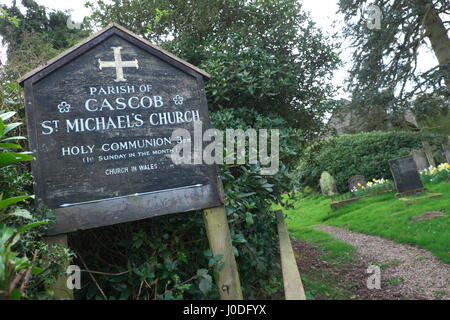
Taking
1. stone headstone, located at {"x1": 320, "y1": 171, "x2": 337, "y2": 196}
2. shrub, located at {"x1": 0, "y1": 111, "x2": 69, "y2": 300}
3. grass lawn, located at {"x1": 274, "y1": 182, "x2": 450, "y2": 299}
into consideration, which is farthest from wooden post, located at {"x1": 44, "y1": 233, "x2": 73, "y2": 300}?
stone headstone, located at {"x1": 320, "y1": 171, "x2": 337, "y2": 196}

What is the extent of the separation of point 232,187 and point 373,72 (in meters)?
9.64

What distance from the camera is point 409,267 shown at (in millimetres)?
4324

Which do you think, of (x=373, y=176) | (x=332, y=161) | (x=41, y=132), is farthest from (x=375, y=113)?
(x=41, y=132)

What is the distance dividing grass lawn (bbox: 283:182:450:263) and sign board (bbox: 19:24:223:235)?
133 inches

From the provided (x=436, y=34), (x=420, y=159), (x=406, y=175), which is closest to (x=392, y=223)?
(x=406, y=175)

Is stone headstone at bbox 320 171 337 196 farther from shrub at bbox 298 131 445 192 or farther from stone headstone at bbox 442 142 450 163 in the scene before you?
stone headstone at bbox 442 142 450 163

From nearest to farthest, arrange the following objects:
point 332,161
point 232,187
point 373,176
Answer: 1. point 232,187
2. point 373,176
3. point 332,161

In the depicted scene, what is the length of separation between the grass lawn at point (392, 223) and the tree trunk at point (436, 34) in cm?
413

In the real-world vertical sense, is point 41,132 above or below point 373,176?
above

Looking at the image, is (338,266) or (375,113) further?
(375,113)

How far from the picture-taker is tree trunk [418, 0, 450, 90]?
8680 mm

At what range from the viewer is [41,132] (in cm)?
228
